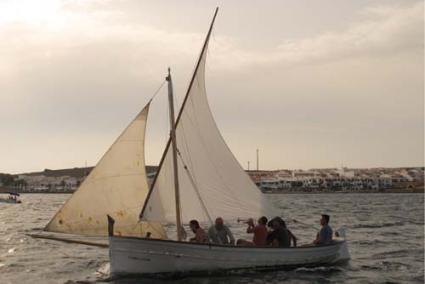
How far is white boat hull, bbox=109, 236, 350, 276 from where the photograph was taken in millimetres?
21812

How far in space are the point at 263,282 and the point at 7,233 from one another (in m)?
29.9

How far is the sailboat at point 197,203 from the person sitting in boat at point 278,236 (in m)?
0.38

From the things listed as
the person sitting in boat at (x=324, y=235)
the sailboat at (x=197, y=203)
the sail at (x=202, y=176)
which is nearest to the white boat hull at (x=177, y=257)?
the sailboat at (x=197, y=203)

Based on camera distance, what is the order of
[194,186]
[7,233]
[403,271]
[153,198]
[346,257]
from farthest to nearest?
[7,233]
[346,257]
[403,271]
[194,186]
[153,198]

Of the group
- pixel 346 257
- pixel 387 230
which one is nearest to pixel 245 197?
pixel 346 257

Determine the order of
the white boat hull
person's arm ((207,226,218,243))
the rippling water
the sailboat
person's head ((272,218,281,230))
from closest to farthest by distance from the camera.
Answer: the white boat hull, the sailboat, person's arm ((207,226,218,243)), the rippling water, person's head ((272,218,281,230))

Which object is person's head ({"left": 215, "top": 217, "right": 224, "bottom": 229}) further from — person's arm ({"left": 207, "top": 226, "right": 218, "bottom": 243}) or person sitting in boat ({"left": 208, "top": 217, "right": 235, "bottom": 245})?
person's arm ({"left": 207, "top": 226, "right": 218, "bottom": 243})

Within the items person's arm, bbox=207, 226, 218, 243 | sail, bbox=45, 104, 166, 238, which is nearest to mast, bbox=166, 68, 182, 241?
sail, bbox=45, 104, 166, 238

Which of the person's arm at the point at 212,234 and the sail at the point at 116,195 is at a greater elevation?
the sail at the point at 116,195

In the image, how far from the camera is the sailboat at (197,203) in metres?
22.0

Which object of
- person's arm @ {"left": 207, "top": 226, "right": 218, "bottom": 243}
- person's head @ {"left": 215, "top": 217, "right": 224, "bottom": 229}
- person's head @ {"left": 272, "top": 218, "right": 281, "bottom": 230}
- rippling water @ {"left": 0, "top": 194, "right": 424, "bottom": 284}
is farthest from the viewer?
person's head @ {"left": 272, "top": 218, "right": 281, "bottom": 230}

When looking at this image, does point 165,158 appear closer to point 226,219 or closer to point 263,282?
point 226,219

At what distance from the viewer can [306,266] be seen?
25.7 meters

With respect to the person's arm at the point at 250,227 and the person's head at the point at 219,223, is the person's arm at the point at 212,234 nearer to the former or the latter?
the person's head at the point at 219,223
